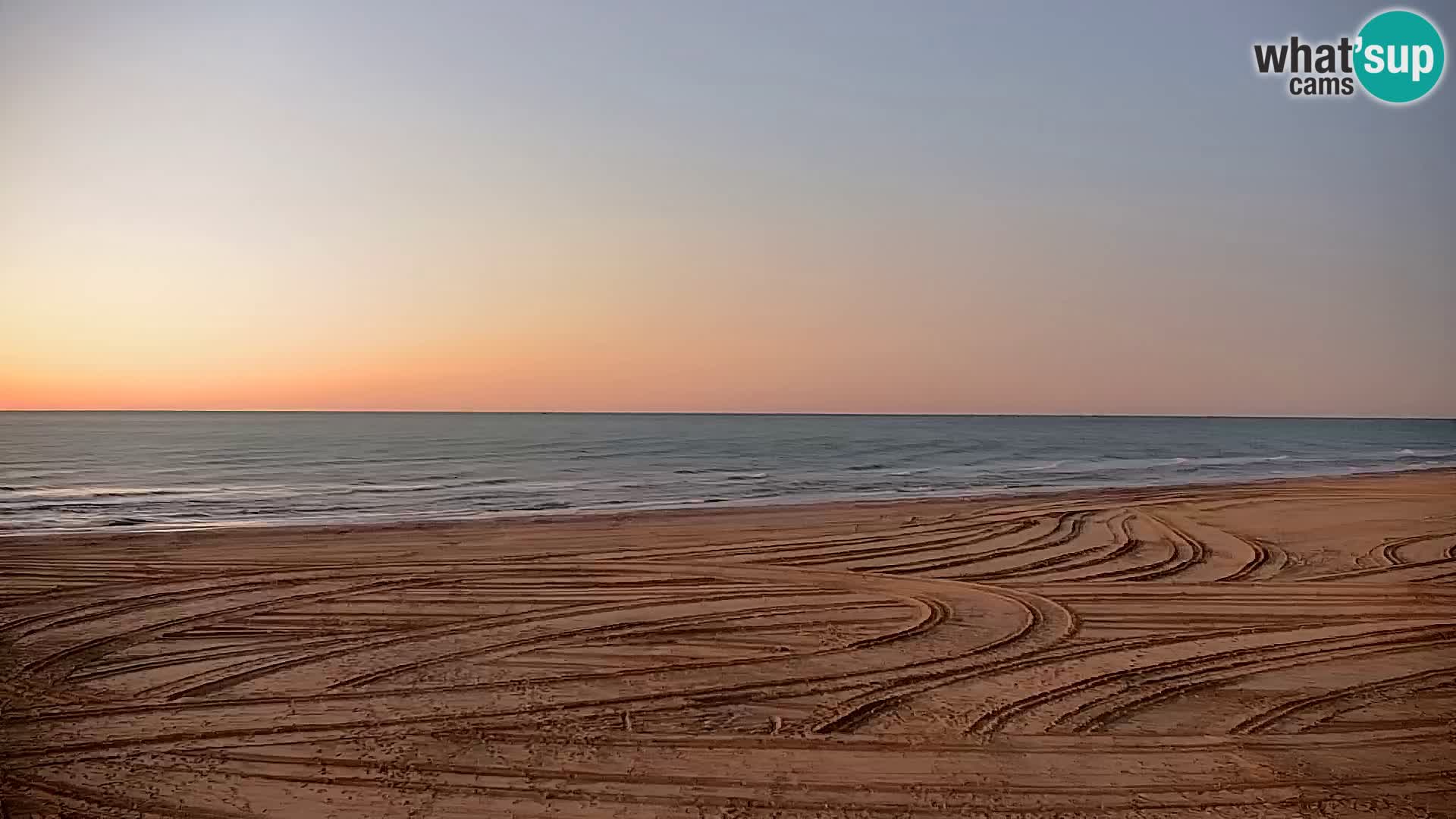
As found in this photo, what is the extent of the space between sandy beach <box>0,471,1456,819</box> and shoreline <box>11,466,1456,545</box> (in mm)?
2851

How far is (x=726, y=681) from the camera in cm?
727

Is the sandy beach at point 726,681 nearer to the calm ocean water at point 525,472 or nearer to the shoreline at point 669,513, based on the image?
the shoreline at point 669,513

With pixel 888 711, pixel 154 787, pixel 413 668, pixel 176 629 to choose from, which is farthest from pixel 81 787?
pixel 888 711

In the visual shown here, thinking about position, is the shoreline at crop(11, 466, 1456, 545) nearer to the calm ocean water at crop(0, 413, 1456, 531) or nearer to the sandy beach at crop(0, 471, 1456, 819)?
the calm ocean water at crop(0, 413, 1456, 531)

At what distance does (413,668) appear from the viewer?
24.8 ft

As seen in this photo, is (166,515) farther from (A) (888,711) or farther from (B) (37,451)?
(B) (37,451)

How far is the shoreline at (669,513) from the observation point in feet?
53.9

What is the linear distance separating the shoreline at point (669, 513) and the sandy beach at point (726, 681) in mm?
2851

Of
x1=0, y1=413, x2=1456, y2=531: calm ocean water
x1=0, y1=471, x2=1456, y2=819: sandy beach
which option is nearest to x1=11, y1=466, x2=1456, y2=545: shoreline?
x1=0, y1=413, x2=1456, y2=531: calm ocean water

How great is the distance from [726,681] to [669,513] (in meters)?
12.5

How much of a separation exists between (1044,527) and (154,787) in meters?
14.2

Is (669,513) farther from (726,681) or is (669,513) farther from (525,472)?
(525,472)

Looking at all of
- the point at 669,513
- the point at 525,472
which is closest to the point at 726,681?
the point at 669,513

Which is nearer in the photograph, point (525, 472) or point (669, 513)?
point (669, 513)
